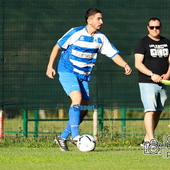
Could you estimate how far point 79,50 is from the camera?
27.4 ft

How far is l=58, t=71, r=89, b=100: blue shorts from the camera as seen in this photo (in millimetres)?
8266

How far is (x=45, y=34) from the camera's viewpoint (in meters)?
→ 10.2

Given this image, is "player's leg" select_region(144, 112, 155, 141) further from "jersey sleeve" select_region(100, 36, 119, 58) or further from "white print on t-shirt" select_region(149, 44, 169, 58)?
"jersey sleeve" select_region(100, 36, 119, 58)

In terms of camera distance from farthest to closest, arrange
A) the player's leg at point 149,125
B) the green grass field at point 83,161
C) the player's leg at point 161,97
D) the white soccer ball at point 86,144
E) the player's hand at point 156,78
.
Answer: the player's leg at point 161,97 < the player's leg at point 149,125 < the player's hand at point 156,78 < the white soccer ball at point 86,144 < the green grass field at point 83,161

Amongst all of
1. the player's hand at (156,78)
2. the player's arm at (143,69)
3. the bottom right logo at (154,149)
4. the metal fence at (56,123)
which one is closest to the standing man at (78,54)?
the player's arm at (143,69)

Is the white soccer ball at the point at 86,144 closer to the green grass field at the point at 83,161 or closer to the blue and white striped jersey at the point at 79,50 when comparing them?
the green grass field at the point at 83,161

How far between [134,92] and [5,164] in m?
4.14

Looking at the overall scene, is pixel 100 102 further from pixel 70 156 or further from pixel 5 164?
pixel 5 164

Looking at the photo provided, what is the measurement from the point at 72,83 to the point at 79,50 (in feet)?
1.70

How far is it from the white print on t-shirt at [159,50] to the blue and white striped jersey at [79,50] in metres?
0.87

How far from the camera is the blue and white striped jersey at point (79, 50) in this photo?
8.34 meters

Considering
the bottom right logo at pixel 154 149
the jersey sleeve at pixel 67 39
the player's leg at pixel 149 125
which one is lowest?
the bottom right logo at pixel 154 149

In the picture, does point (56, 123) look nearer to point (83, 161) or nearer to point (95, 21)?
point (95, 21)

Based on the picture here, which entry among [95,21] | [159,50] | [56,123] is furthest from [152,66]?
[56,123]
